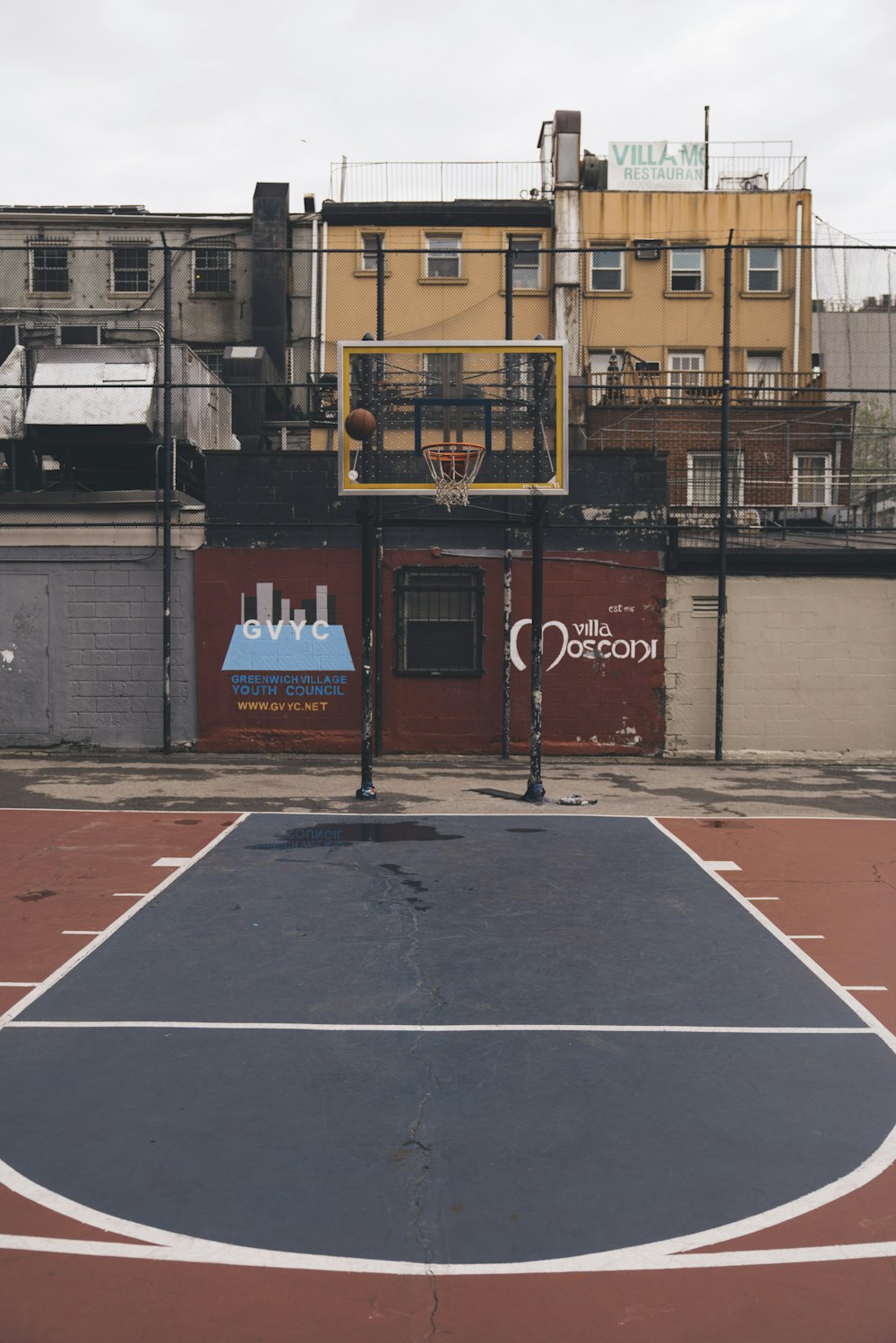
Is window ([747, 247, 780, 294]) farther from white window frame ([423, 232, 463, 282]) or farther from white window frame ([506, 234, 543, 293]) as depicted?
white window frame ([423, 232, 463, 282])

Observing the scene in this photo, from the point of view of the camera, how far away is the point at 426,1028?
20.5 ft

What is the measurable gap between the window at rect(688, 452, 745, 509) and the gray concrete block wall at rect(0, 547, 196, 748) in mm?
13242

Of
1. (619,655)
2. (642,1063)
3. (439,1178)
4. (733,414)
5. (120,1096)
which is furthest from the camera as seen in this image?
(733,414)

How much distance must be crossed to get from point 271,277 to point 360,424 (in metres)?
19.9

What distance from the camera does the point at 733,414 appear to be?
27.4 m

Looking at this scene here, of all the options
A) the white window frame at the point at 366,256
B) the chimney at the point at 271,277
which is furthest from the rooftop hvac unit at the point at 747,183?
the chimney at the point at 271,277

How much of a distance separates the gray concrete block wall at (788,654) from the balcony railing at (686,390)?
10.1 m

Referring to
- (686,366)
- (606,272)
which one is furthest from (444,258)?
(686,366)

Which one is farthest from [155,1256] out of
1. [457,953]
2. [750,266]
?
[750,266]

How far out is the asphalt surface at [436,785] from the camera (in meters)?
13.3

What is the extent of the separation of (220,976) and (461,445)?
8633 millimetres

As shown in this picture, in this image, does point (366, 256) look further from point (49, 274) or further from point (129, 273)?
point (49, 274)

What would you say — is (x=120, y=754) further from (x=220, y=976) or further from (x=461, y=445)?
(x=220, y=976)

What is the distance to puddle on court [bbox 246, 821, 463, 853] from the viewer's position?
11109 millimetres
